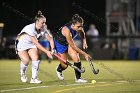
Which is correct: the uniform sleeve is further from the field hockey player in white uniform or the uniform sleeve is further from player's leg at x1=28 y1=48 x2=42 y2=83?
player's leg at x1=28 y1=48 x2=42 y2=83

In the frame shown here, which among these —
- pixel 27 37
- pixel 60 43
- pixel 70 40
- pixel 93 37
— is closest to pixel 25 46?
pixel 27 37

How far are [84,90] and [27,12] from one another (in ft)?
54.2

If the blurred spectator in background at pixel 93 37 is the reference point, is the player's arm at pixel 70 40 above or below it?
below

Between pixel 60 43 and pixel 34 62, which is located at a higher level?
pixel 60 43

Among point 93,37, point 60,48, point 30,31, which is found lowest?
point 60,48

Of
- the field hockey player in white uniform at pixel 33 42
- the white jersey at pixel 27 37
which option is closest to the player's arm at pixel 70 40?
the field hockey player in white uniform at pixel 33 42

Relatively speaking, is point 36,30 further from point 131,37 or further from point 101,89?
point 131,37

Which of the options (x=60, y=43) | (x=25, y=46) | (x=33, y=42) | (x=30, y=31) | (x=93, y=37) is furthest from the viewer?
(x=93, y=37)

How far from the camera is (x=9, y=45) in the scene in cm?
2480

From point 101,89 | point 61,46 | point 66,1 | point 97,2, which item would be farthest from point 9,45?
point 101,89

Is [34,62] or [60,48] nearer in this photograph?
[34,62]

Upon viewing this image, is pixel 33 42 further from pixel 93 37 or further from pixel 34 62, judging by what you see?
pixel 93 37

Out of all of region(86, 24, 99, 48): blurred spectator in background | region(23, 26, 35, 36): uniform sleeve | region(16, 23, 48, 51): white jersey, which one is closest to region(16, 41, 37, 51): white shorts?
region(16, 23, 48, 51): white jersey

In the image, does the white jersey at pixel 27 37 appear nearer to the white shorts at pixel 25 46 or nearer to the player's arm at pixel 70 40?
the white shorts at pixel 25 46
